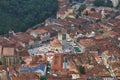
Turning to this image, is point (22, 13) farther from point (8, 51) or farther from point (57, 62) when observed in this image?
point (57, 62)

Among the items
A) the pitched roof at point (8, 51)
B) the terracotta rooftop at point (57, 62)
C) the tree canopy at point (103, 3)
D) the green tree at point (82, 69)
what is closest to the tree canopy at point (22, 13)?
the tree canopy at point (103, 3)

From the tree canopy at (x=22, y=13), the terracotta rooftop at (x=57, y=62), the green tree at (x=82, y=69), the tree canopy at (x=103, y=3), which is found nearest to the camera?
the green tree at (x=82, y=69)

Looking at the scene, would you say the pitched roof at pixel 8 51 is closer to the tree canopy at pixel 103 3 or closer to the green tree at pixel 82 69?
the green tree at pixel 82 69

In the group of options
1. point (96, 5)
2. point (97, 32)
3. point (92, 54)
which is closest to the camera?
point (92, 54)

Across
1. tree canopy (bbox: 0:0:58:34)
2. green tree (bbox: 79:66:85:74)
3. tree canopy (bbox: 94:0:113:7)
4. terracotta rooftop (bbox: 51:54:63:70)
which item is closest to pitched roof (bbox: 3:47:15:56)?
terracotta rooftop (bbox: 51:54:63:70)

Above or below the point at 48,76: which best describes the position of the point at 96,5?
above

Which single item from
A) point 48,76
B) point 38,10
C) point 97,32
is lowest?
point 48,76

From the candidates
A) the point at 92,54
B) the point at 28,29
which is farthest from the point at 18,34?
the point at 92,54

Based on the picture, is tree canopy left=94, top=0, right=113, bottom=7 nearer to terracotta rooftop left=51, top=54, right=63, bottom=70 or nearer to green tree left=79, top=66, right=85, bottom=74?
terracotta rooftop left=51, top=54, right=63, bottom=70

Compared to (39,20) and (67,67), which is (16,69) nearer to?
(67,67)
